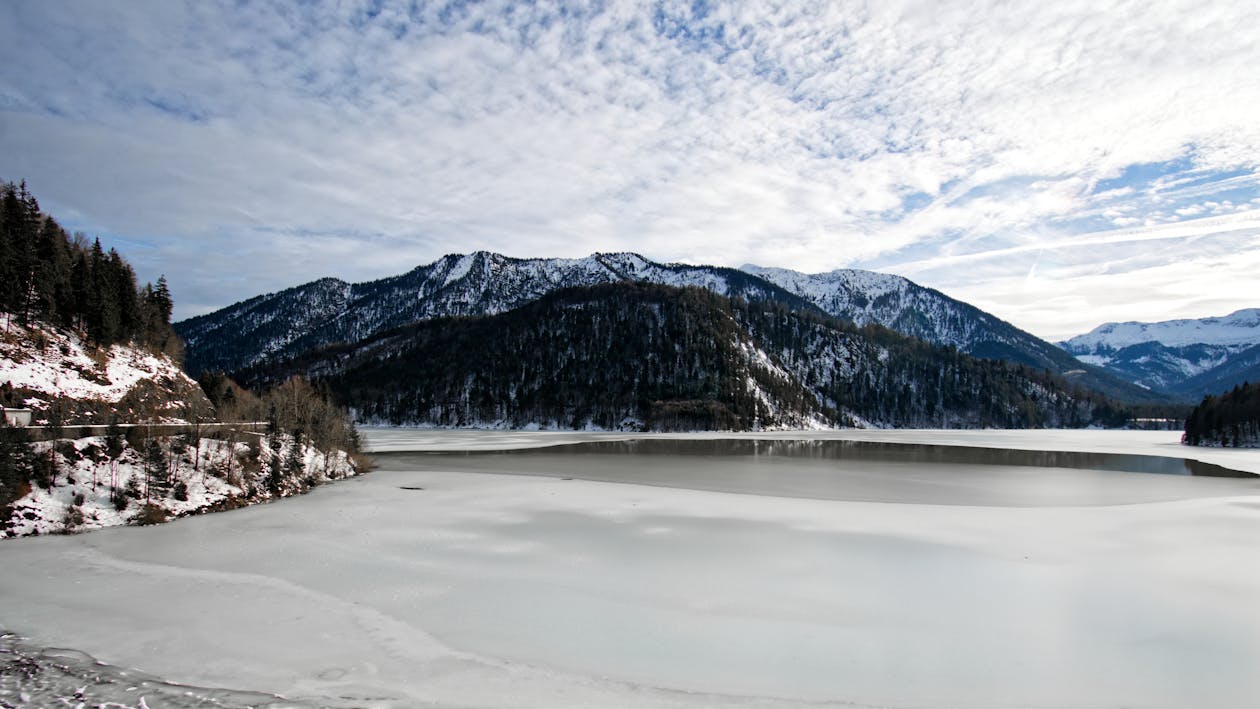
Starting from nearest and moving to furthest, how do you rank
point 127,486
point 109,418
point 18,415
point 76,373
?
point 127,486 < point 18,415 < point 109,418 < point 76,373

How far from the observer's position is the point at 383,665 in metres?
11.1

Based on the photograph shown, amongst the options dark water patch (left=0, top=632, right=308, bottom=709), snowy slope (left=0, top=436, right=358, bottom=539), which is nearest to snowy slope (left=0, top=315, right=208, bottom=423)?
snowy slope (left=0, top=436, right=358, bottom=539)

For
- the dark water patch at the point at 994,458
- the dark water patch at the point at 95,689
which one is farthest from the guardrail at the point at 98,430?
the dark water patch at the point at 994,458

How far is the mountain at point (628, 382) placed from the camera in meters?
148

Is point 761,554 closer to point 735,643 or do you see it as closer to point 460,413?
point 735,643

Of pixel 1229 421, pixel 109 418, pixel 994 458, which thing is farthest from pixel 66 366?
pixel 1229 421

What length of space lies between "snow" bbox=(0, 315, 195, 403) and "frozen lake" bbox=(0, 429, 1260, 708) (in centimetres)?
2073

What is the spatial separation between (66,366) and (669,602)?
148 ft

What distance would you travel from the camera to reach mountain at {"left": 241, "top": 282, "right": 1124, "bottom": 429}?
14850cm

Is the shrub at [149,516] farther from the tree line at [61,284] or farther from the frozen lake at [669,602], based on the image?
the tree line at [61,284]

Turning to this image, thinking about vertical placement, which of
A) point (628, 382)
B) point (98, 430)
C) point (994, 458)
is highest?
point (628, 382)

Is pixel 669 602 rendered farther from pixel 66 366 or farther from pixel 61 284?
pixel 61 284

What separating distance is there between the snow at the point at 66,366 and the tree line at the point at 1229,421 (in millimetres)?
126629

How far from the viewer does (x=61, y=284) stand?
4422cm
